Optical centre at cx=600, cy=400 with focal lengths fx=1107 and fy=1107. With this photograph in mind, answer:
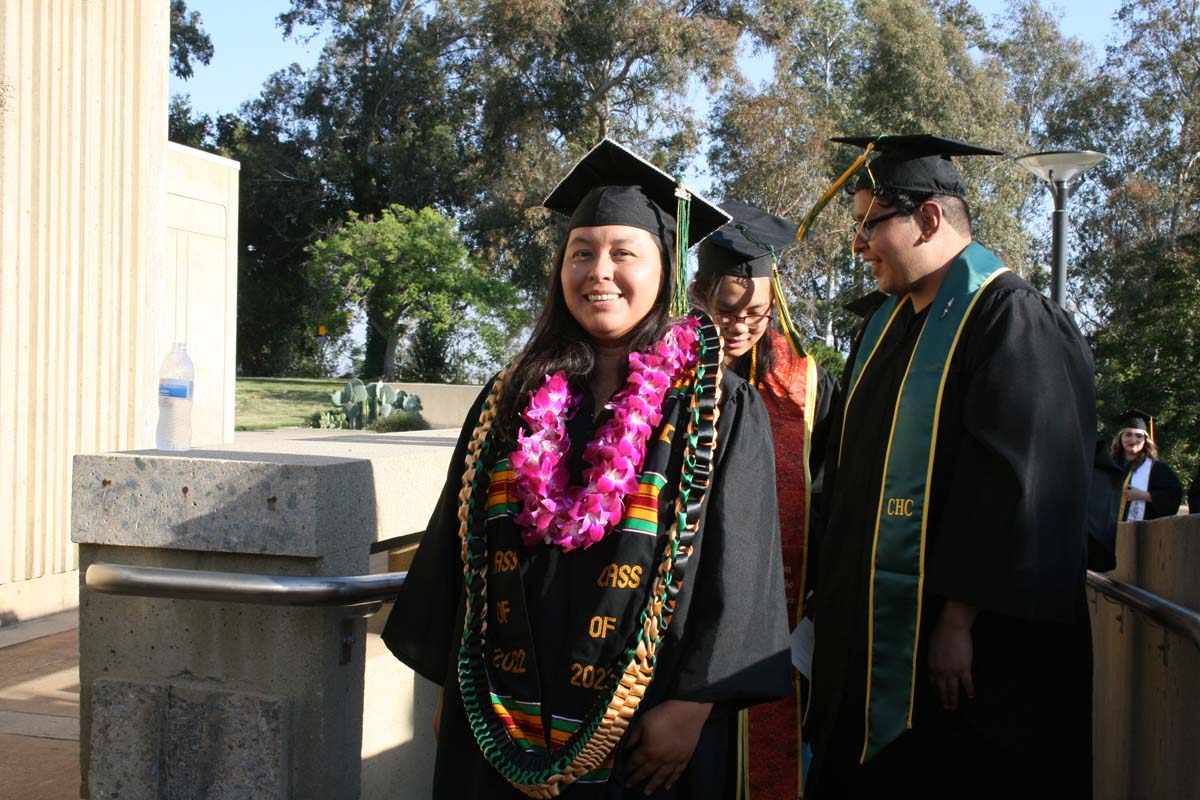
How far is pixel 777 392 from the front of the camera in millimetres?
3398

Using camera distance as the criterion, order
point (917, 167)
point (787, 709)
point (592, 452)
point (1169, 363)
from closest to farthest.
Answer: point (592, 452), point (917, 167), point (787, 709), point (1169, 363)

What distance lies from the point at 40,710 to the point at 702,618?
4.12m

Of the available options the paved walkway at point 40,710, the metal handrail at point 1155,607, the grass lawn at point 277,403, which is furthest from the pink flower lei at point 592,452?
the grass lawn at point 277,403

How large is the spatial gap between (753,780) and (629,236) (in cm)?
171

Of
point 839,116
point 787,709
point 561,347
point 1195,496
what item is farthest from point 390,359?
point 561,347

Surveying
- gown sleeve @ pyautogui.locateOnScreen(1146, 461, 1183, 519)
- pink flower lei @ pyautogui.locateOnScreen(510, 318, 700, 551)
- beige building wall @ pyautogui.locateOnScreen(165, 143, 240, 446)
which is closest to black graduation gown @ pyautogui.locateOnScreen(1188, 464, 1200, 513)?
gown sleeve @ pyautogui.locateOnScreen(1146, 461, 1183, 519)

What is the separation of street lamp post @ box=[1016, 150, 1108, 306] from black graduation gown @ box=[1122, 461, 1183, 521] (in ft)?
8.29

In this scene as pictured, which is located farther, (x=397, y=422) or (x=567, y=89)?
(x=567, y=89)

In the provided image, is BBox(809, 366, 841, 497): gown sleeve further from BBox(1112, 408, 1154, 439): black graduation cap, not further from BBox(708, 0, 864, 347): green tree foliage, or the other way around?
BBox(708, 0, 864, 347): green tree foliage

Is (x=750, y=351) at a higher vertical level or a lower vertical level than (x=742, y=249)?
lower

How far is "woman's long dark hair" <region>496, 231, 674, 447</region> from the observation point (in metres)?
2.44

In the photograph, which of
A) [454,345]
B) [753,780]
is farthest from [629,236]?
[454,345]

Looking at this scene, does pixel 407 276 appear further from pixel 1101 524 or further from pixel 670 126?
pixel 1101 524

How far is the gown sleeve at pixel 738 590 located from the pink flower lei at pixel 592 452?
6.4 inches
